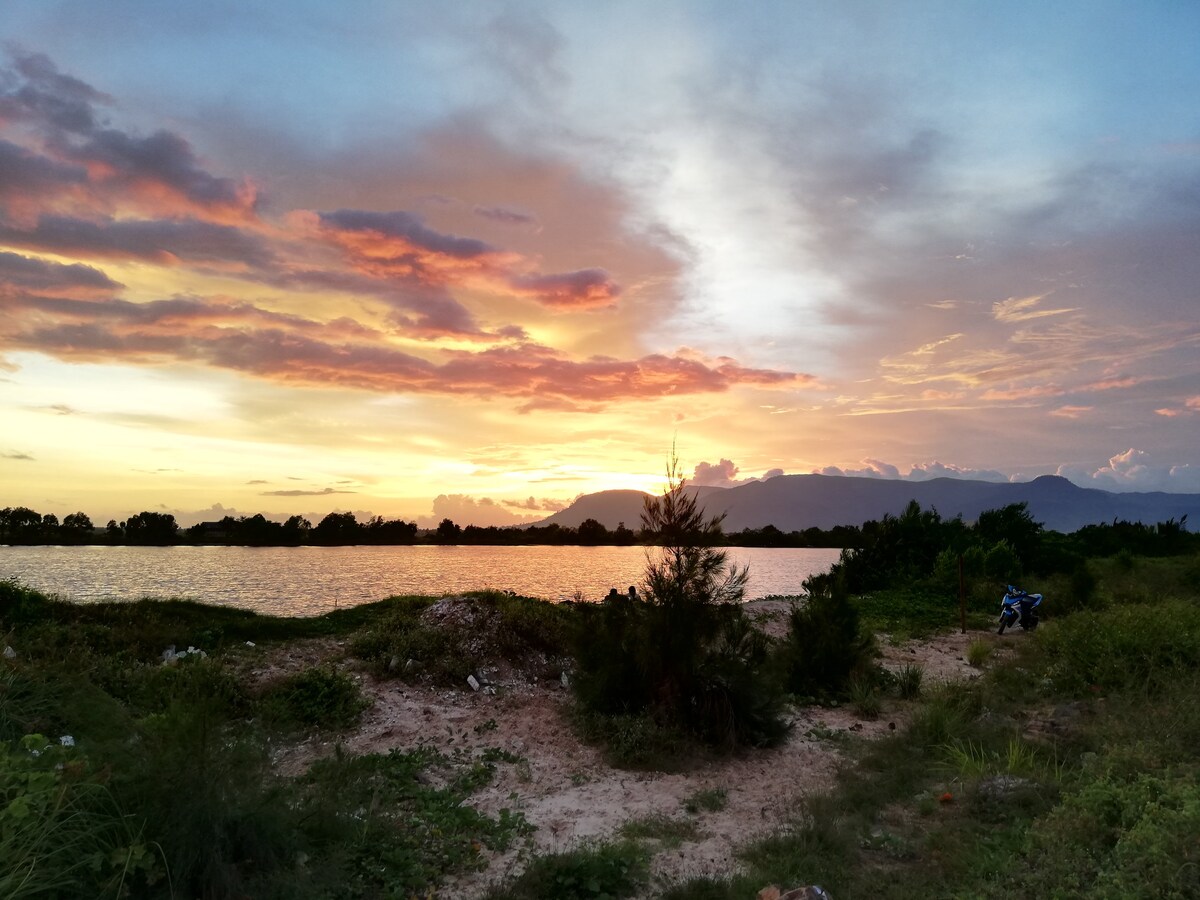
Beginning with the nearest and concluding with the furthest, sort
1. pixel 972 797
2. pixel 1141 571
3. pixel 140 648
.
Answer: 1. pixel 972 797
2. pixel 140 648
3. pixel 1141 571

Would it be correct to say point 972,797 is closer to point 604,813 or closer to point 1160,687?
point 604,813

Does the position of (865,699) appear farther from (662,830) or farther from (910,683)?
(662,830)

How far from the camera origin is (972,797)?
692 centimetres

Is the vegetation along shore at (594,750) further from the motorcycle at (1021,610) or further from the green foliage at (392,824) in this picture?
the motorcycle at (1021,610)

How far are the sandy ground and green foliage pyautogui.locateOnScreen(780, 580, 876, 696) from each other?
847mm

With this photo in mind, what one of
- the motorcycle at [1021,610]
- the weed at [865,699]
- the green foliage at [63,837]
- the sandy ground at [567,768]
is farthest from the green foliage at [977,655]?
the green foliage at [63,837]

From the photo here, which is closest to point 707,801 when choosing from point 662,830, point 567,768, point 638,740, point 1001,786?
point 662,830

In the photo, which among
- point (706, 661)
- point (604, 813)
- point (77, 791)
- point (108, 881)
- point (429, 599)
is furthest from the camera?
point (429, 599)

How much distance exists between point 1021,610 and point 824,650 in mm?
9314

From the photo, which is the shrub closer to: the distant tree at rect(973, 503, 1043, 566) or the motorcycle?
the motorcycle

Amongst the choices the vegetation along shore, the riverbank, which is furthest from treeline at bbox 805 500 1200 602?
the riverbank

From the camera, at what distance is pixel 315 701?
10.7 meters

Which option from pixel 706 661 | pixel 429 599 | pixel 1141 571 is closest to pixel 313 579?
pixel 429 599

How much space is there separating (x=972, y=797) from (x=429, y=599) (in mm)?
12362
